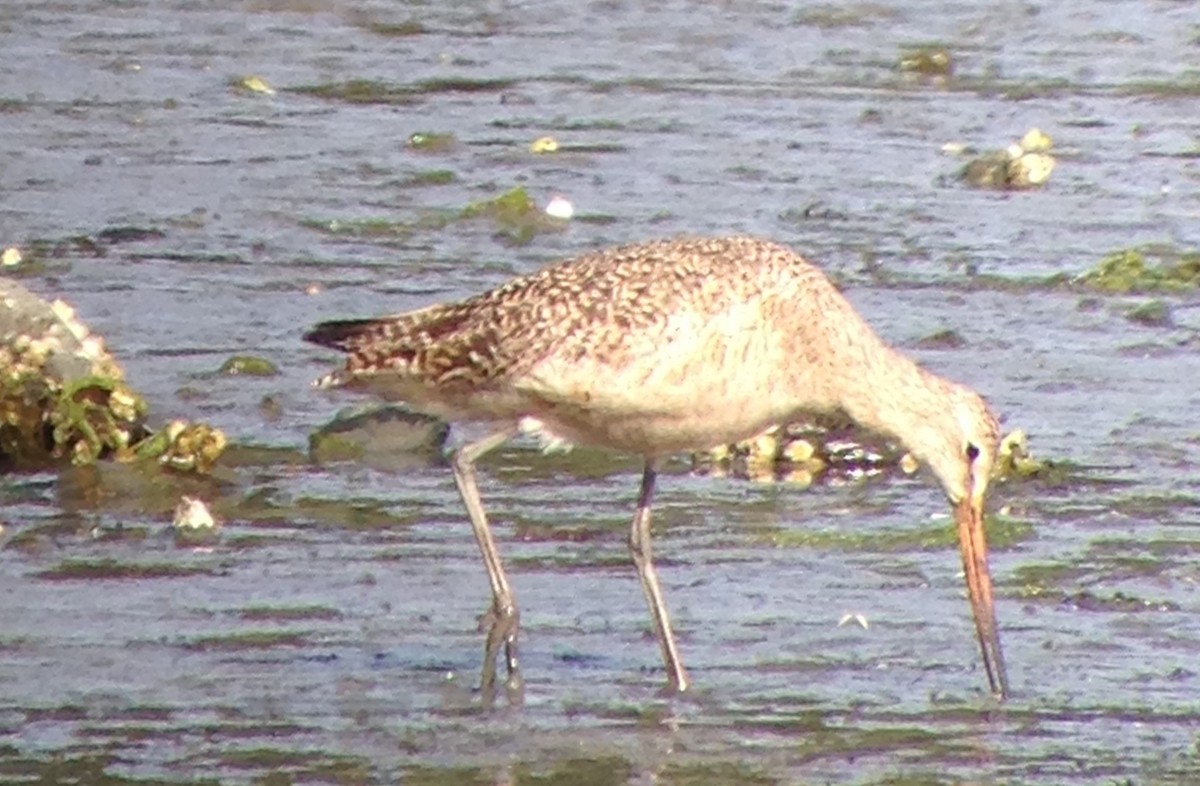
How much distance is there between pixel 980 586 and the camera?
7812mm

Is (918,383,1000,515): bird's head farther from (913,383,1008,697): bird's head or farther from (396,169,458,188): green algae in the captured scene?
(396,169,458,188): green algae

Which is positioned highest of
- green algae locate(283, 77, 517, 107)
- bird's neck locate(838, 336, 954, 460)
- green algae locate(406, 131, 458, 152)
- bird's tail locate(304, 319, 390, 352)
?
green algae locate(283, 77, 517, 107)

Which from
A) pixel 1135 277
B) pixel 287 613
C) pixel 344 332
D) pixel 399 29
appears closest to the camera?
pixel 287 613

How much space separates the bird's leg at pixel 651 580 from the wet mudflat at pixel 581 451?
2.9 inches

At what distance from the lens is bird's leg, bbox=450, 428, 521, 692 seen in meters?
7.59

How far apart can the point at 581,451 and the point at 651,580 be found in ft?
5.41

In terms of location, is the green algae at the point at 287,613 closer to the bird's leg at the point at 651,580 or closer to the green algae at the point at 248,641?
the green algae at the point at 248,641

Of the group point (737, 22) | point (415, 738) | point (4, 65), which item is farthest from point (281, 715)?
point (737, 22)

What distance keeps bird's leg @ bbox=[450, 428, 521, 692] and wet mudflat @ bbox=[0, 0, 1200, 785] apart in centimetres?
9

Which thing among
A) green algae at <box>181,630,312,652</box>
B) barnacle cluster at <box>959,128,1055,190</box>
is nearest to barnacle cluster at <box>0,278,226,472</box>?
green algae at <box>181,630,312,652</box>

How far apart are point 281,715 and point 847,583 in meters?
1.73

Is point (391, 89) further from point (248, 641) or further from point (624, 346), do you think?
point (248, 641)

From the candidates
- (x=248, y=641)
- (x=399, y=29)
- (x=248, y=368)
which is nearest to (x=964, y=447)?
(x=248, y=641)

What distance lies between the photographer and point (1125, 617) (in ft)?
26.1
